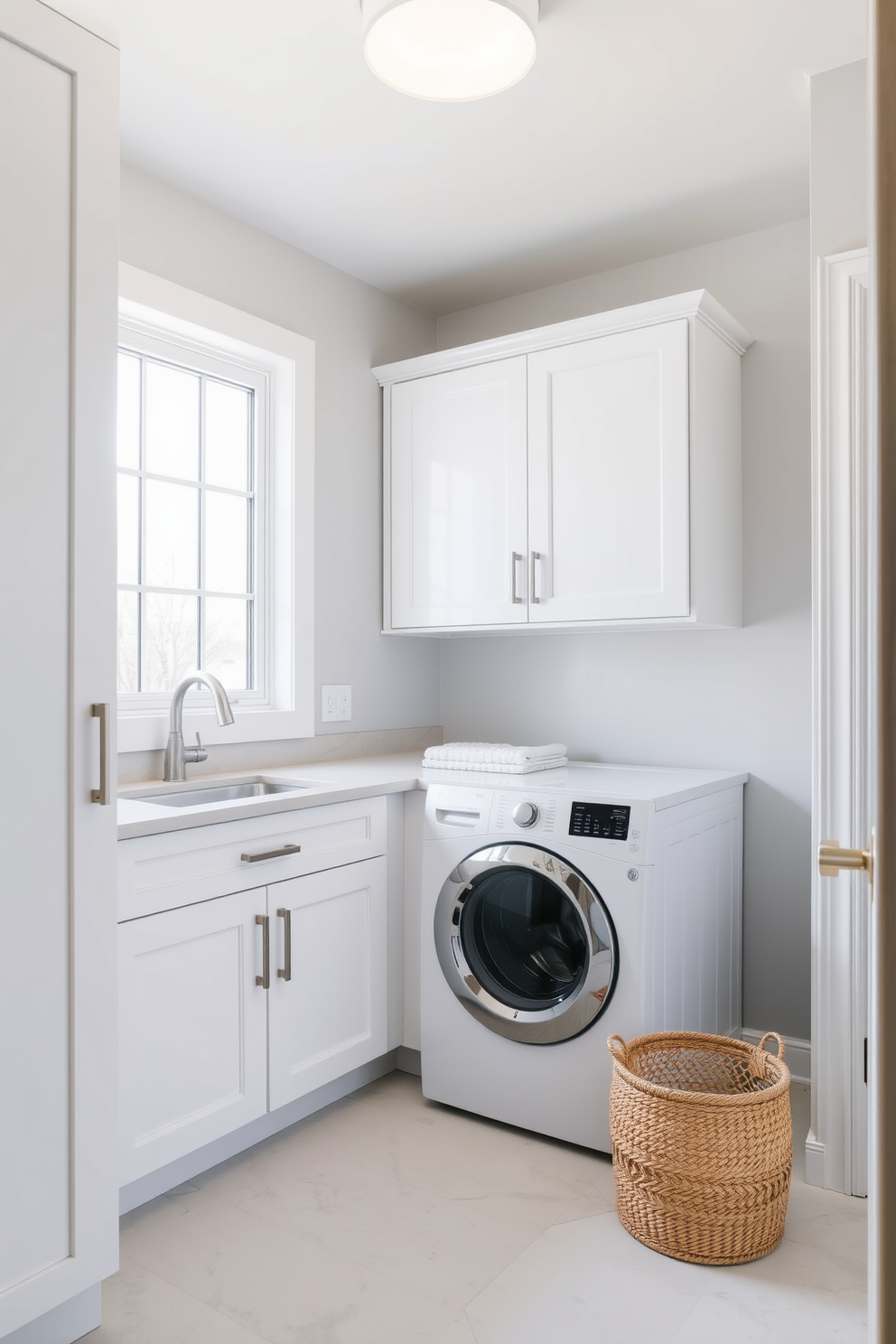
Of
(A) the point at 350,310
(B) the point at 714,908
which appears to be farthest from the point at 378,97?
(B) the point at 714,908

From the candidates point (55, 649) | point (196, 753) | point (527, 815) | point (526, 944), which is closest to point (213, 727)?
point (196, 753)

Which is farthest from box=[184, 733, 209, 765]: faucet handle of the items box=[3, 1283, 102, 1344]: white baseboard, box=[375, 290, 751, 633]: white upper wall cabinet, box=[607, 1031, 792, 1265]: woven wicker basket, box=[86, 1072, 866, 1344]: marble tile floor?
box=[607, 1031, 792, 1265]: woven wicker basket

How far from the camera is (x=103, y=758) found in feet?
5.03

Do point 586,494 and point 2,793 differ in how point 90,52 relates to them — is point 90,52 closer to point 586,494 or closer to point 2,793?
point 2,793

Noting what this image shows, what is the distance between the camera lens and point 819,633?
6.79 feet

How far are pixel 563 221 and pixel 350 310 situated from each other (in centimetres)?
78

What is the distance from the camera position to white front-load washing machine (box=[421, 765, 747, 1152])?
216 centimetres

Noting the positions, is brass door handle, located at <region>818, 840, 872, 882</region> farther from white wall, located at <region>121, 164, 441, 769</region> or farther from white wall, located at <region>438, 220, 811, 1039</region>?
white wall, located at <region>121, 164, 441, 769</region>

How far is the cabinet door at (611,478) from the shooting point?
2.56 metres

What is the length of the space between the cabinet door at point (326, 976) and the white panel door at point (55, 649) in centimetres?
65

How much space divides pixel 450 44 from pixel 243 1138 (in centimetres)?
246

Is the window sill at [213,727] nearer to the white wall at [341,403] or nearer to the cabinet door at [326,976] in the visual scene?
the white wall at [341,403]

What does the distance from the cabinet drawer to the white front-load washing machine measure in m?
0.20

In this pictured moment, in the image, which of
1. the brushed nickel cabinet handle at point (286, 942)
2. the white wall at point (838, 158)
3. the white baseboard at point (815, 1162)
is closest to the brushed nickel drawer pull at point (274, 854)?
the brushed nickel cabinet handle at point (286, 942)
